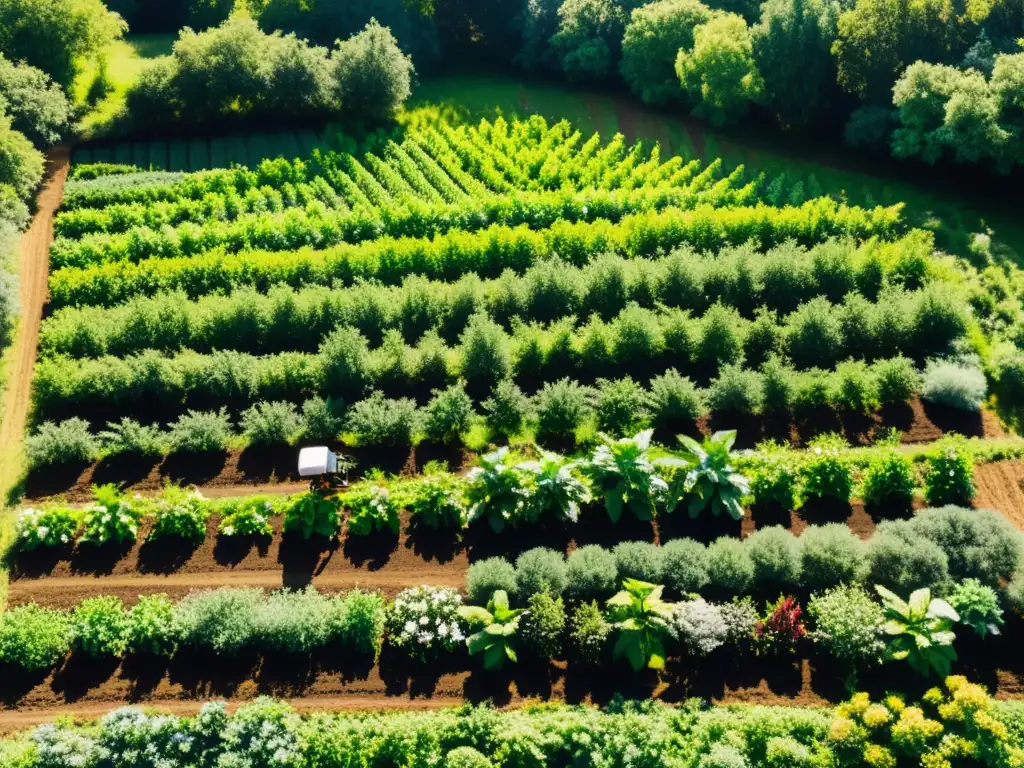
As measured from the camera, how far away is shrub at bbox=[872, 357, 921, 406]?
975 inches

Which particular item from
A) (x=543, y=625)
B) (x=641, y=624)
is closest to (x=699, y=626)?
(x=641, y=624)

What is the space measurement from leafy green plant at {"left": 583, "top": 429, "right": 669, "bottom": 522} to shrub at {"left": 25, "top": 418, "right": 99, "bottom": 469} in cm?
1314

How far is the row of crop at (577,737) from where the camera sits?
1777 centimetres

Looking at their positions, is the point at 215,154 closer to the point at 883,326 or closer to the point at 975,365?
the point at 883,326

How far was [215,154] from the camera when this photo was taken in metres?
34.8

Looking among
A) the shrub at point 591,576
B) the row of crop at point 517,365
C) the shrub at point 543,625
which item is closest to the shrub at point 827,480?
the row of crop at point 517,365

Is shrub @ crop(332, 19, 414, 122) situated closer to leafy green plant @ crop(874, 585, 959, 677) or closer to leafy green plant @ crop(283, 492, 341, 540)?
leafy green plant @ crop(283, 492, 341, 540)

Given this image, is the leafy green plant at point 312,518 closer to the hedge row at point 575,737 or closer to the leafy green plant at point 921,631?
the hedge row at point 575,737

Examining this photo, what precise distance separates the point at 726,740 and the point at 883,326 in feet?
43.6

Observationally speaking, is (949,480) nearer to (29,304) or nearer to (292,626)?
(292,626)

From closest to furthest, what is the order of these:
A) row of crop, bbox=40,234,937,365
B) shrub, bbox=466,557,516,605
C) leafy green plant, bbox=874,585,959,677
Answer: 1. leafy green plant, bbox=874,585,959,677
2. shrub, bbox=466,557,516,605
3. row of crop, bbox=40,234,937,365

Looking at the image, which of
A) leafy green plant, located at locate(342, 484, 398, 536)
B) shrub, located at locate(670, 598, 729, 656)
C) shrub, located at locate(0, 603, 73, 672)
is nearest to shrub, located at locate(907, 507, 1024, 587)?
shrub, located at locate(670, 598, 729, 656)

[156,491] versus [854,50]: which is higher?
[854,50]

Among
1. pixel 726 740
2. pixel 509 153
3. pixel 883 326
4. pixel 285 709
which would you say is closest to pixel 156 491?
pixel 285 709
